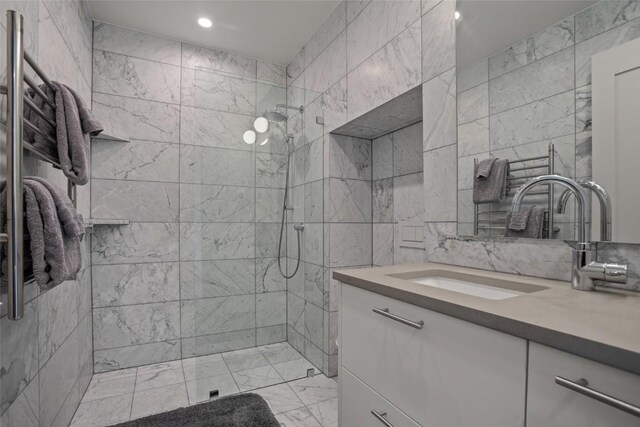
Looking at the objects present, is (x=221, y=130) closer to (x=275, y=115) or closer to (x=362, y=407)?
(x=275, y=115)

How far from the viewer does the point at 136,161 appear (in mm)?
2393

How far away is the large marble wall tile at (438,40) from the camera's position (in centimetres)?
135

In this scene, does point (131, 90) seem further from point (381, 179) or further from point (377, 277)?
point (377, 277)

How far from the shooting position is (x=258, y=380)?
211 cm

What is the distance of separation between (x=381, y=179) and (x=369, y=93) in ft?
2.20

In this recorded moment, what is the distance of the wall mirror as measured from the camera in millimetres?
882

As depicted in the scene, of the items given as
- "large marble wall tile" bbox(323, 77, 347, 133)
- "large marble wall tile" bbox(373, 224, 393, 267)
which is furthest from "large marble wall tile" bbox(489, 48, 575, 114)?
"large marble wall tile" bbox(373, 224, 393, 267)

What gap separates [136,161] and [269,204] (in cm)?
112

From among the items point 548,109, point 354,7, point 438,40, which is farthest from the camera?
point 354,7

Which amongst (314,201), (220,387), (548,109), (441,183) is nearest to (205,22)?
(314,201)

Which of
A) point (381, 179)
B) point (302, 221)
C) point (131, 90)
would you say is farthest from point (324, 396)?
point (131, 90)

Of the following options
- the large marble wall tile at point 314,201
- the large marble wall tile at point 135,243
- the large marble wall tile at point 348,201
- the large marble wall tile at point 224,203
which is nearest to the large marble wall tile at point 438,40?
the large marble wall tile at point 348,201

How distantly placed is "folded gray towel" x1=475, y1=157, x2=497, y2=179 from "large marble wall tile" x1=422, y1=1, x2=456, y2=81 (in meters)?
0.45

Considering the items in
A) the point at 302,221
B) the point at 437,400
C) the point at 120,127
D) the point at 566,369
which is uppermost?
the point at 120,127
